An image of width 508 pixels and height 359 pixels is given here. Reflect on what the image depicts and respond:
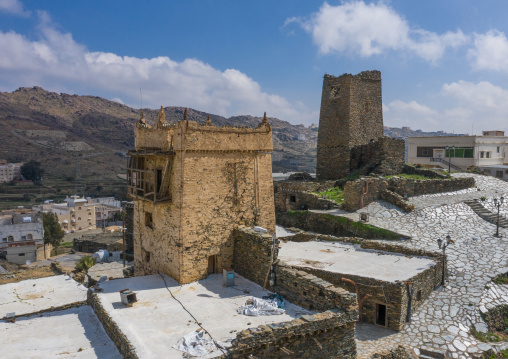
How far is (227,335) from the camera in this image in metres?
7.13

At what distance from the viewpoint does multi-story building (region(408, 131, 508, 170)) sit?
3011 cm

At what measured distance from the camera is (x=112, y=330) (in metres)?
7.74

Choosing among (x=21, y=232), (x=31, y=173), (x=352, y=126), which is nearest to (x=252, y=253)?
(x=352, y=126)

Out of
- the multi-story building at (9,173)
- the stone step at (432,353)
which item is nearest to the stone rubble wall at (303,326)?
the stone step at (432,353)

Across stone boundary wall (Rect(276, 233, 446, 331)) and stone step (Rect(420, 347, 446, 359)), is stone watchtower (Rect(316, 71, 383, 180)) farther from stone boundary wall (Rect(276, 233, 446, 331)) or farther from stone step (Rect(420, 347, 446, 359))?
stone step (Rect(420, 347, 446, 359))

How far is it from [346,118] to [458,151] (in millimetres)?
12875

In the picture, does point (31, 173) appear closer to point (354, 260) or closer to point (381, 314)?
point (354, 260)

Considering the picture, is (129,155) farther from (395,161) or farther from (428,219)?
(395,161)

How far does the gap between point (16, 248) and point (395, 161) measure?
35.6 meters

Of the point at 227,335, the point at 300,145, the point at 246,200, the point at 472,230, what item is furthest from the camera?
the point at 300,145

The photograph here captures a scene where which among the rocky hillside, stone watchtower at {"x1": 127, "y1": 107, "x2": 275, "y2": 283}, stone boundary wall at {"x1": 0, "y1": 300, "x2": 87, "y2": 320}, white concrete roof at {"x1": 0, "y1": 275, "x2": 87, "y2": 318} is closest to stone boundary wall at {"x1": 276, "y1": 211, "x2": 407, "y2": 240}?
stone watchtower at {"x1": 127, "y1": 107, "x2": 275, "y2": 283}

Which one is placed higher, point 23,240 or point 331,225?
point 331,225

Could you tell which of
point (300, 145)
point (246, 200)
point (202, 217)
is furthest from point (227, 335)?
point (300, 145)

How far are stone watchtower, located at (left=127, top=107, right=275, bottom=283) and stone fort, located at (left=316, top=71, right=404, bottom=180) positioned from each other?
13099mm
